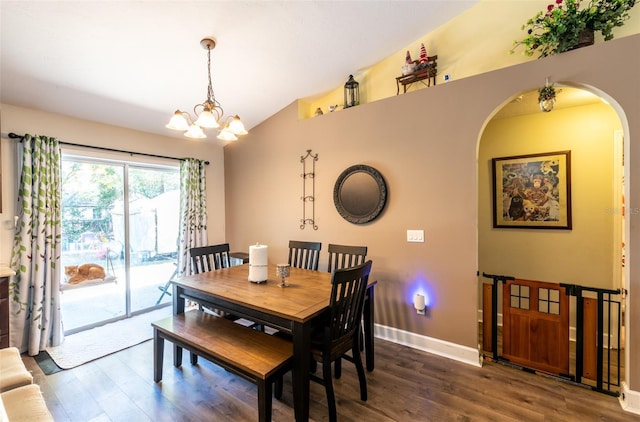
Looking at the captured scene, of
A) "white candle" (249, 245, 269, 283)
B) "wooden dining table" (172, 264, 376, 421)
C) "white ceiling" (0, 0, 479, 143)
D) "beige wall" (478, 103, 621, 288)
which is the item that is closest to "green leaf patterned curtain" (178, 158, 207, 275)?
"white ceiling" (0, 0, 479, 143)

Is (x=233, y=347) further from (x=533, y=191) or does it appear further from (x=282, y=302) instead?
(x=533, y=191)

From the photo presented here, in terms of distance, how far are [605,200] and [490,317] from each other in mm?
1715

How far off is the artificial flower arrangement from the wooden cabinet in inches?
187

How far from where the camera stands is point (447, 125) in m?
2.68

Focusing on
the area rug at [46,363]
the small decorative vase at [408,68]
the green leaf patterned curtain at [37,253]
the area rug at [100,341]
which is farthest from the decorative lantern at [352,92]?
the area rug at [46,363]

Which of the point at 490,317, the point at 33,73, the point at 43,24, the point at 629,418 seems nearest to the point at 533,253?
the point at 490,317

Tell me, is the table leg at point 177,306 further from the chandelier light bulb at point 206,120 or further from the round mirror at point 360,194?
the round mirror at point 360,194

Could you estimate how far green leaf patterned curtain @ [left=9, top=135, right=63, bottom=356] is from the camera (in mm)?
2756

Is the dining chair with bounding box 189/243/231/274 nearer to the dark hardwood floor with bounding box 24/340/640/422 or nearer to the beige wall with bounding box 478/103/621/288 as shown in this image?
the dark hardwood floor with bounding box 24/340/640/422

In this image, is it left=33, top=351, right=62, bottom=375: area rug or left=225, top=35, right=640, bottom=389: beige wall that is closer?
left=225, top=35, right=640, bottom=389: beige wall

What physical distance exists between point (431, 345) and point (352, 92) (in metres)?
2.94

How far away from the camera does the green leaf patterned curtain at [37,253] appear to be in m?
2.76

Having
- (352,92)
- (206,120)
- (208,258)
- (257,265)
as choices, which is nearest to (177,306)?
(208,258)

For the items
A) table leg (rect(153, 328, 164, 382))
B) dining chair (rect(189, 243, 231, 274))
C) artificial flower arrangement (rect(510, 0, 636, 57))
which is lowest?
table leg (rect(153, 328, 164, 382))
